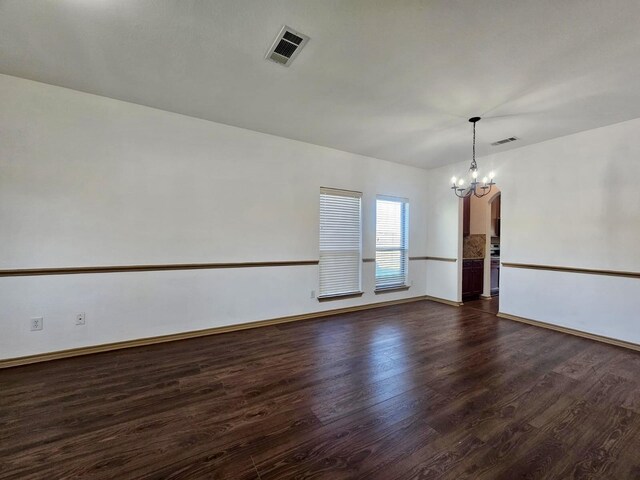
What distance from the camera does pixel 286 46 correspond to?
2107 millimetres

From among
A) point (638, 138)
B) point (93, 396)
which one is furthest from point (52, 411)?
point (638, 138)

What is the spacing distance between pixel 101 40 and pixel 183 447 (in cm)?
298

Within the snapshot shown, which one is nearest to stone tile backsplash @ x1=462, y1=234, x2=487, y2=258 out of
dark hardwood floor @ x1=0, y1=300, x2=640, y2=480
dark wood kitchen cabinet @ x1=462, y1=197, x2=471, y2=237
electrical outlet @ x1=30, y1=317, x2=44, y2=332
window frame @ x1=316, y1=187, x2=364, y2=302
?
dark wood kitchen cabinet @ x1=462, y1=197, x2=471, y2=237

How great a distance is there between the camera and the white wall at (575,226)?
3.31 metres

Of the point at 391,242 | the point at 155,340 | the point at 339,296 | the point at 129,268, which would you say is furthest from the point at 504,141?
the point at 155,340

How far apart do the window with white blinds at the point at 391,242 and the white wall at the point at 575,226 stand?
1630 millimetres

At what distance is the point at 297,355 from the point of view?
289 centimetres

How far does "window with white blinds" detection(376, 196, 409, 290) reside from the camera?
16.8 feet

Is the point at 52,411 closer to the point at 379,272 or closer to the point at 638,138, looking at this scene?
the point at 379,272

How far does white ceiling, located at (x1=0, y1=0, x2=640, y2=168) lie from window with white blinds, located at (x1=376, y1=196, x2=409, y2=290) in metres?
1.98

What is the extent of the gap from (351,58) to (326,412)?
9.08 ft

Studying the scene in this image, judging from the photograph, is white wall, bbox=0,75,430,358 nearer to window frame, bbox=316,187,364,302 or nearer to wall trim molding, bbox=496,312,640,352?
window frame, bbox=316,187,364,302

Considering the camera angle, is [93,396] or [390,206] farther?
[390,206]

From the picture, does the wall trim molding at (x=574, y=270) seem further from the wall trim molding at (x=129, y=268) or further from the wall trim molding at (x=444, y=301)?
the wall trim molding at (x=129, y=268)
